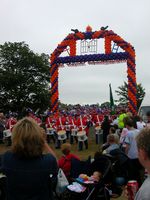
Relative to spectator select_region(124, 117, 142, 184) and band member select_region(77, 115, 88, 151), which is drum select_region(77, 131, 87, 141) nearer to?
band member select_region(77, 115, 88, 151)

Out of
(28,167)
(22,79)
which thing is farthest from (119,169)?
(22,79)

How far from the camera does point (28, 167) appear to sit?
3150 mm

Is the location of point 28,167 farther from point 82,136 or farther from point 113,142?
point 82,136

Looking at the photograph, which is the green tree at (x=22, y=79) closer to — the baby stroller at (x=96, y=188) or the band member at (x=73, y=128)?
the band member at (x=73, y=128)

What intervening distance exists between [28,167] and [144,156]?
3.78ft

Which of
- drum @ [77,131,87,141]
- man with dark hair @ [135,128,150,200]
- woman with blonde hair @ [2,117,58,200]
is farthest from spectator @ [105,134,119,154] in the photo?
drum @ [77,131,87,141]

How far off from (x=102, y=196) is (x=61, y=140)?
40.6 feet

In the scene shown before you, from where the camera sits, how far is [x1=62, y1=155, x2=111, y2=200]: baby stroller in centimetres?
620

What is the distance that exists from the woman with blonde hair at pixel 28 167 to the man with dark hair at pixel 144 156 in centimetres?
102

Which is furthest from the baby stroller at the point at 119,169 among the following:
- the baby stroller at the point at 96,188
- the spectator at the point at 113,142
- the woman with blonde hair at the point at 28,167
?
the woman with blonde hair at the point at 28,167

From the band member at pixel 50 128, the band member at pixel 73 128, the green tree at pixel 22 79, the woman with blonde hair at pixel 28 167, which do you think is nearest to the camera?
the woman with blonde hair at pixel 28 167

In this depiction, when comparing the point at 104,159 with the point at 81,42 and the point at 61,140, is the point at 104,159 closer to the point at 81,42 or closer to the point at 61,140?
the point at 61,140

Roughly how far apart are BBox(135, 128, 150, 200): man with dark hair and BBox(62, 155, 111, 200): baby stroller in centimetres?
389

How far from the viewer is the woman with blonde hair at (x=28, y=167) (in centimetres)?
313
